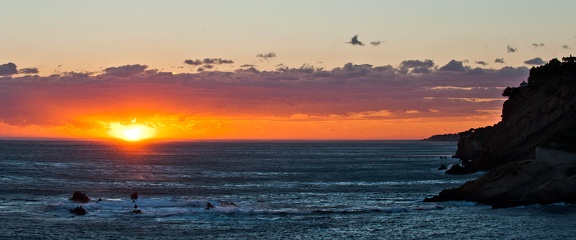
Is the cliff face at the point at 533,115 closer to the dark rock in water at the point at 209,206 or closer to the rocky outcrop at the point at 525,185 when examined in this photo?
the rocky outcrop at the point at 525,185

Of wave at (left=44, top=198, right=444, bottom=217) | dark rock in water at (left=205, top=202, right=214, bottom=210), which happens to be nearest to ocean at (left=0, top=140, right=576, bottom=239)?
wave at (left=44, top=198, right=444, bottom=217)

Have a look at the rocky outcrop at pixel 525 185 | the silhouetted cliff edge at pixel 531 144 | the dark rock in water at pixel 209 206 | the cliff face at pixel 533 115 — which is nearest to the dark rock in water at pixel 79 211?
the dark rock in water at pixel 209 206

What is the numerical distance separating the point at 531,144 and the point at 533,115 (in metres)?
4.25

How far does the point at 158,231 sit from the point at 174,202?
54.9 feet

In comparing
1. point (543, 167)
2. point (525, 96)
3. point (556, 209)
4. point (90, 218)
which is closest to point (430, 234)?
point (556, 209)

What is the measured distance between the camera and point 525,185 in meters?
60.2

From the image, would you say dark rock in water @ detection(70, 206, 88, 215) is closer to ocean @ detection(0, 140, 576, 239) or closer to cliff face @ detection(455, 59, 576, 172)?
ocean @ detection(0, 140, 576, 239)

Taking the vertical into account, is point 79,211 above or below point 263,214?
above

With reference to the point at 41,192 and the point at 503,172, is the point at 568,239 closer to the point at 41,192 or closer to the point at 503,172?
the point at 503,172

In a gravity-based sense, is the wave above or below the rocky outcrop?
below

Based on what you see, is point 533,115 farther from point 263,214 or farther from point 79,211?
point 79,211

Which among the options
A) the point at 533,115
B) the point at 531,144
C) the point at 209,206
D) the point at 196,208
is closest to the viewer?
the point at 209,206

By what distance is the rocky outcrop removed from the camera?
57.4 metres

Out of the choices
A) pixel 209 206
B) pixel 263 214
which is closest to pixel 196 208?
pixel 209 206
